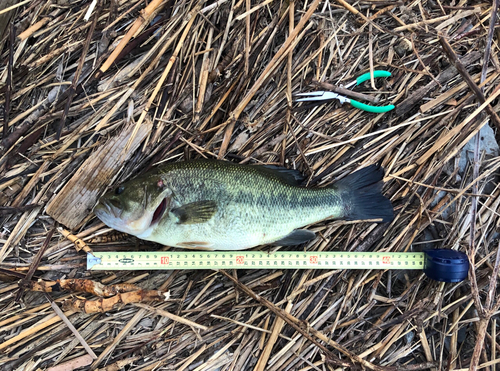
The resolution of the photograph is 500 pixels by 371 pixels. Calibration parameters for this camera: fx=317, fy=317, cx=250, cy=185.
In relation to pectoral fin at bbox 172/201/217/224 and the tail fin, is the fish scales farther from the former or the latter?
the tail fin

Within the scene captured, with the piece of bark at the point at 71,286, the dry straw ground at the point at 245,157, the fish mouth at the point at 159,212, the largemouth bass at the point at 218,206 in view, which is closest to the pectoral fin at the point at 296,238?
the largemouth bass at the point at 218,206

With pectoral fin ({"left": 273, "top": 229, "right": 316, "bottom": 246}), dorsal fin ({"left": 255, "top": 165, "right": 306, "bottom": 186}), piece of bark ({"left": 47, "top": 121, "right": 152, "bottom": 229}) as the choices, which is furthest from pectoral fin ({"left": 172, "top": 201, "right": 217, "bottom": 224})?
piece of bark ({"left": 47, "top": 121, "right": 152, "bottom": 229})

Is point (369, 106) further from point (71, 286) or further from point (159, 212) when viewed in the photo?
point (71, 286)

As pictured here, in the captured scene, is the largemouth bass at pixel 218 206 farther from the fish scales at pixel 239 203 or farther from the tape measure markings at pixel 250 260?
the tape measure markings at pixel 250 260

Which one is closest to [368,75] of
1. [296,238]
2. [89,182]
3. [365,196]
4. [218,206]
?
[365,196]

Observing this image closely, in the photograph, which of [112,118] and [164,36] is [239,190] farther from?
[164,36]

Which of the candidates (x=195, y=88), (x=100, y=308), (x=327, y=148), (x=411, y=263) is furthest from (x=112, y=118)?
(x=411, y=263)

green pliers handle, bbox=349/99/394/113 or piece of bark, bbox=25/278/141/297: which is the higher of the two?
green pliers handle, bbox=349/99/394/113
